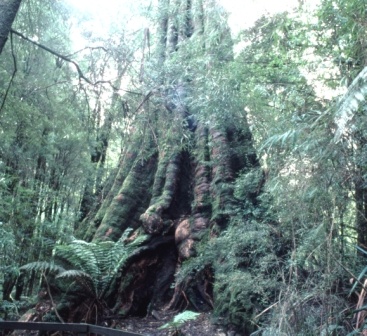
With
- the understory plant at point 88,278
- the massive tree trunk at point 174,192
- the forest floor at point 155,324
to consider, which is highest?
the massive tree trunk at point 174,192

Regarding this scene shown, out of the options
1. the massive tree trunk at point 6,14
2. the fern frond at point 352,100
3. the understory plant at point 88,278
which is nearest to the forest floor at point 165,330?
the understory plant at point 88,278

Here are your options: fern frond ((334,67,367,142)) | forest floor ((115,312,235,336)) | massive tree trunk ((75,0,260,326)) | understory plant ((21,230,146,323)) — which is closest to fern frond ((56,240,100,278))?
understory plant ((21,230,146,323))

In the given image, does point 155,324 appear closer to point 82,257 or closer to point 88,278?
point 88,278

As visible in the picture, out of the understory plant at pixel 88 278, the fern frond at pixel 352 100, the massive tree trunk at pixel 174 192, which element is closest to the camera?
the fern frond at pixel 352 100

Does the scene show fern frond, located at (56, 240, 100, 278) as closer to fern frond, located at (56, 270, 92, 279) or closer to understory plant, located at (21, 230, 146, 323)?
understory plant, located at (21, 230, 146, 323)

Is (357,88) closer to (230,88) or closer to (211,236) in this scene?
(230,88)

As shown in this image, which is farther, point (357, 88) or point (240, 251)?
point (240, 251)

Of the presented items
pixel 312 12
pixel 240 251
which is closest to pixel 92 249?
pixel 240 251

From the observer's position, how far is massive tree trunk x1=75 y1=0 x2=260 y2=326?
577cm

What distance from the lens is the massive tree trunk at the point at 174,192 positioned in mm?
5773

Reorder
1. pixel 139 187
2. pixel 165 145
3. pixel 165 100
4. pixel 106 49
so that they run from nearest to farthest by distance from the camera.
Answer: pixel 106 49
pixel 165 100
pixel 165 145
pixel 139 187

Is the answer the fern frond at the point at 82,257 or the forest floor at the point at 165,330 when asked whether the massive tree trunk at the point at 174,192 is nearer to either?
the forest floor at the point at 165,330

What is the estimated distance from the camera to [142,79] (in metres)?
4.86

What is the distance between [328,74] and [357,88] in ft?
8.18
